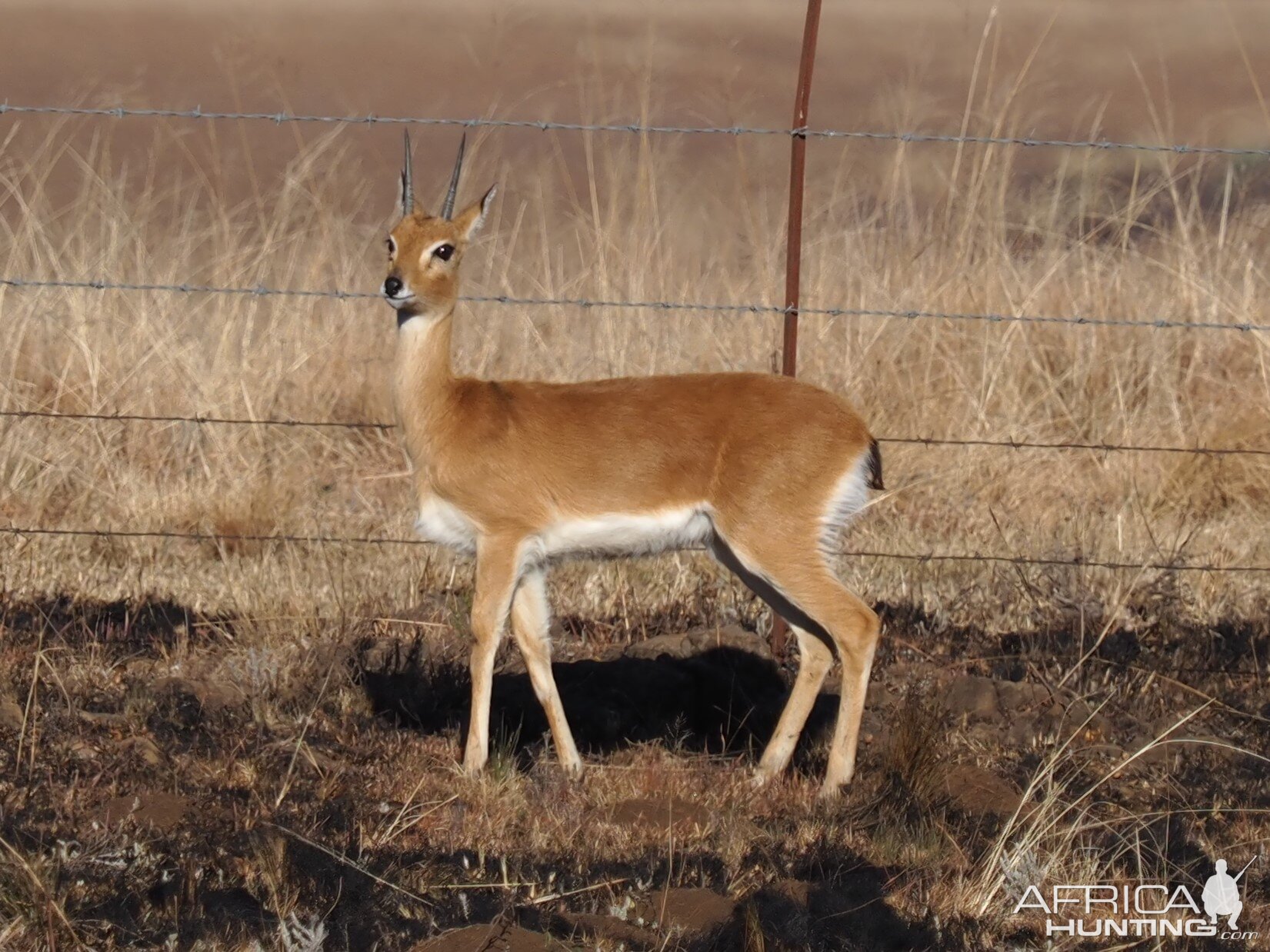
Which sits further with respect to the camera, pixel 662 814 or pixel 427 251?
pixel 427 251

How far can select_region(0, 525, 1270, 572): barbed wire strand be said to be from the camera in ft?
21.3

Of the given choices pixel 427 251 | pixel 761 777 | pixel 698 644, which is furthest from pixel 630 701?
pixel 427 251

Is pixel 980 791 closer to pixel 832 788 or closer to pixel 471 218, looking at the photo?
pixel 832 788

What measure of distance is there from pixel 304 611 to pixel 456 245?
5.89 feet

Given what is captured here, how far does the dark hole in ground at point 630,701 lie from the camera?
5855 millimetres

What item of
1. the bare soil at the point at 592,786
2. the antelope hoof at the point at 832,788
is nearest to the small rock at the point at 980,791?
the bare soil at the point at 592,786

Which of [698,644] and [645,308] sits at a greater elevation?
[645,308]

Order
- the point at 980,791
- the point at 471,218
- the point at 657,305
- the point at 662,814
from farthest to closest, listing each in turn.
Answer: the point at 657,305 < the point at 471,218 < the point at 980,791 < the point at 662,814

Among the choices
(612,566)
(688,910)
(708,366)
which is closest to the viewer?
(688,910)

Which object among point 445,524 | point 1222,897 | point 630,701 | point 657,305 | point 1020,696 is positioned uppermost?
point 657,305

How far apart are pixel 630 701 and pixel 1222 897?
2.40m

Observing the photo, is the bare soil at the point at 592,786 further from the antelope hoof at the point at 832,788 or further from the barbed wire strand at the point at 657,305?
the barbed wire strand at the point at 657,305

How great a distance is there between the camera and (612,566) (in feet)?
23.1

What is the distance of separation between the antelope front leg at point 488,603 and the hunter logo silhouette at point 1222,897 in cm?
224
